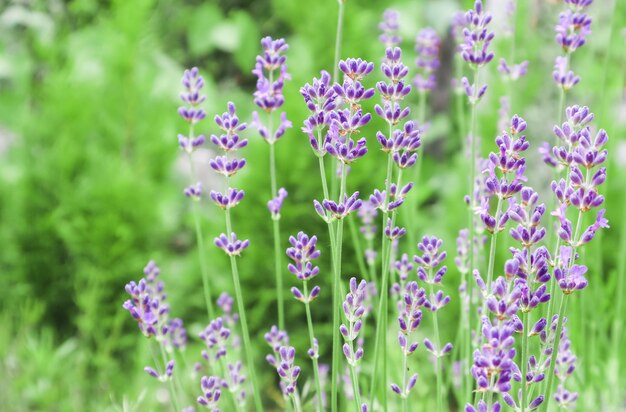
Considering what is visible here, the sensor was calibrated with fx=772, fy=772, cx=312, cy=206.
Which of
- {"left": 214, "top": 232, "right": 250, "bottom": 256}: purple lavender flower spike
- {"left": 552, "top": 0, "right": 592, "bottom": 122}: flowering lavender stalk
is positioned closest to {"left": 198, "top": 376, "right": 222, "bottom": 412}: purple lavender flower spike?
{"left": 214, "top": 232, "right": 250, "bottom": 256}: purple lavender flower spike

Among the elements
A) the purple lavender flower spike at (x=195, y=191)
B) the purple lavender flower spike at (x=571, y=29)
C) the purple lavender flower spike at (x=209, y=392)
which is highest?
the purple lavender flower spike at (x=571, y=29)

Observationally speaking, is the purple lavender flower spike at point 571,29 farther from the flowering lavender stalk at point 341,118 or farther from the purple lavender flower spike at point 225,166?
the purple lavender flower spike at point 225,166

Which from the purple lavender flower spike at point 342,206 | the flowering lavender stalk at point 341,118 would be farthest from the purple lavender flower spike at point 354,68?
the purple lavender flower spike at point 342,206

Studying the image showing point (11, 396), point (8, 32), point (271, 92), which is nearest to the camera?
point (271, 92)

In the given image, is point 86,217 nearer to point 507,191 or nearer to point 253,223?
point 253,223

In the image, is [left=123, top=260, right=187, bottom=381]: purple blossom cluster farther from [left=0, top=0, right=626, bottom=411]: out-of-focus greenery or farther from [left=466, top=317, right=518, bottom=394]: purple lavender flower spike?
[left=0, top=0, right=626, bottom=411]: out-of-focus greenery

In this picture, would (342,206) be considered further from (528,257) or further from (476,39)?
(476,39)

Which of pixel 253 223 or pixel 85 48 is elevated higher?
pixel 85 48

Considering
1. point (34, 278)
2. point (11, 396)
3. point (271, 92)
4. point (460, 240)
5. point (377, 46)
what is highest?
point (377, 46)

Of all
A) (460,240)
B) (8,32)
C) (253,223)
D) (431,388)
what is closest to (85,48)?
(8,32)
